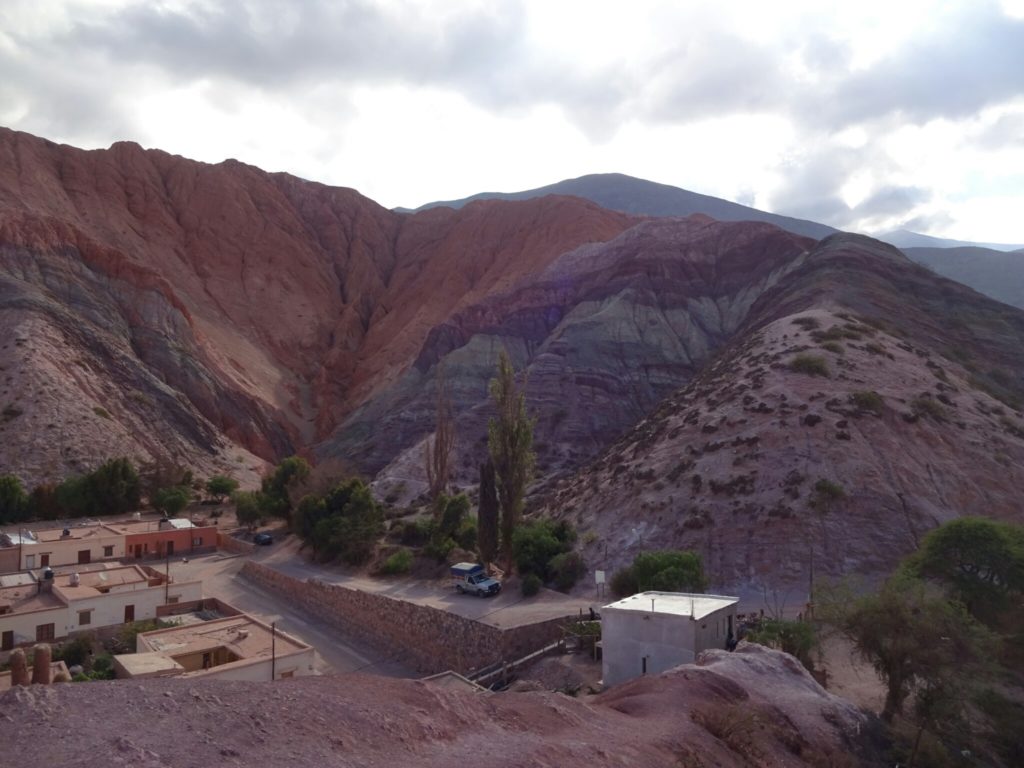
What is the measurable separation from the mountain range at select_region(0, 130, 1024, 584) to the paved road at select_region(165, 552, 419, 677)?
31.3 ft

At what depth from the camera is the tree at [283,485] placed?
44906 mm

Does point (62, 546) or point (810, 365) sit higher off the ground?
point (810, 365)

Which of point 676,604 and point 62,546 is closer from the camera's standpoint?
point 676,604

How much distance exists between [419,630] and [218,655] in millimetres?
7752

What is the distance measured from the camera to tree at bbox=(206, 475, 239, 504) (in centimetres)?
5441

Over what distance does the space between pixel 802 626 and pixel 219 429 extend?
191 ft

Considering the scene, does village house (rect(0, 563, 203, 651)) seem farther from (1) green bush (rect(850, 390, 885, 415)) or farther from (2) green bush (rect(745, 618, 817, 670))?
(1) green bush (rect(850, 390, 885, 415))

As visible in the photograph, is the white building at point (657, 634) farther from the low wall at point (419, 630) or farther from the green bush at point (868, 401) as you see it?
→ the green bush at point (868, 401)

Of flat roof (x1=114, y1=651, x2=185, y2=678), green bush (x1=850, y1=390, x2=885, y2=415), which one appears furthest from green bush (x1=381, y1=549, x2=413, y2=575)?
green bush (x1=850, y1=390, x2=885, y2=415)

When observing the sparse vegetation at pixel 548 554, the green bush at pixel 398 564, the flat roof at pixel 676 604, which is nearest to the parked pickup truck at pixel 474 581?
the sparse vegetation at pixel 548 554

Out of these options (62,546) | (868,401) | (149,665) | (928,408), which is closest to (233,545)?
(62,546)

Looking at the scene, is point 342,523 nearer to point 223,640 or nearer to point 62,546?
point 62,546

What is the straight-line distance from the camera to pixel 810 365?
37719 mm

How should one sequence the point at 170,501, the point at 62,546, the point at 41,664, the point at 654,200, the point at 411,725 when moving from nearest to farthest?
the point at 411,725 → the point at 41,664 → the point at 62,546 → the point at 170,501 → the point at 654,200
